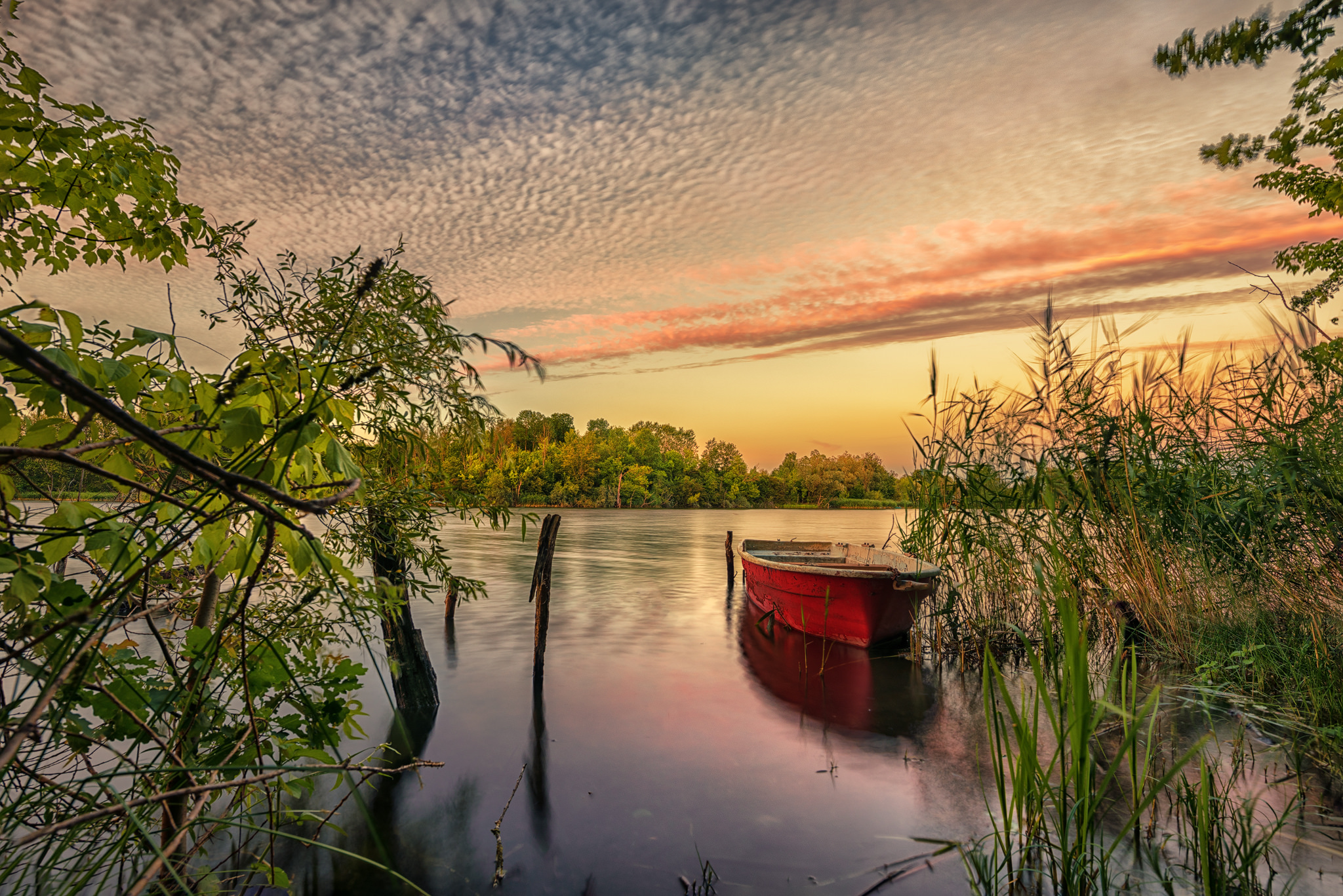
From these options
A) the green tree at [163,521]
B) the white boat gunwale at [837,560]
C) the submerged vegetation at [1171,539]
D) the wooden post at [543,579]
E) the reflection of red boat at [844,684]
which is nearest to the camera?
the green tree at [163,521]

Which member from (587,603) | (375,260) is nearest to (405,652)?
(375,260)

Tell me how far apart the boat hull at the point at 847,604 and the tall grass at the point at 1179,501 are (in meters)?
2.64

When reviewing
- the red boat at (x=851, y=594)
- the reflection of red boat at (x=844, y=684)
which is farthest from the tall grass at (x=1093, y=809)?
the red boat at (x=851, y=594)

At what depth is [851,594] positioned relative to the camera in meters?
10.7

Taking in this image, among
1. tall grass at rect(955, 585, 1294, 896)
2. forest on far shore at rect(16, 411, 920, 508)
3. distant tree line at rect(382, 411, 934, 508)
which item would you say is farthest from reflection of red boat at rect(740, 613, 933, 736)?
distant tree line at rect(382, 411, 934, 508)

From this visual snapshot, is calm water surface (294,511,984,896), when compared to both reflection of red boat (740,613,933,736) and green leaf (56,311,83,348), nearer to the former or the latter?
reflection of red boat (740,613,933,736)

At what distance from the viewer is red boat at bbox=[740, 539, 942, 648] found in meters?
10.2

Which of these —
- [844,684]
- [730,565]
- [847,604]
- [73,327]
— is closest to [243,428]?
[73,327]

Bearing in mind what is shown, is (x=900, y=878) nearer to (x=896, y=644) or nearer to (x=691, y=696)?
(x=691, y=696)

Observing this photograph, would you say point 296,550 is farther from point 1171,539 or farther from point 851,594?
point 851,594

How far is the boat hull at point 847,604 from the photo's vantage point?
10359mm

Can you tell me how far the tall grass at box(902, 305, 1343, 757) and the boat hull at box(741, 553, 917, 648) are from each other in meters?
2.64

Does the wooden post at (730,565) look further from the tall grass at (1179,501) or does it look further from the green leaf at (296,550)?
the green leaf at (296,550)

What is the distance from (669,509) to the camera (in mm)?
92938
